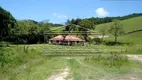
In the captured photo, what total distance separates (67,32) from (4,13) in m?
12.9

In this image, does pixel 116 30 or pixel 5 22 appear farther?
pixel 116 30

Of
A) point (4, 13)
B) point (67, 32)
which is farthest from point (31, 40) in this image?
point (67, 32)

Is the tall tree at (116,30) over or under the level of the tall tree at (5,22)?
under

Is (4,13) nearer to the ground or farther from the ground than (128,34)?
farther from the ground

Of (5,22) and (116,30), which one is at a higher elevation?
(5,22)

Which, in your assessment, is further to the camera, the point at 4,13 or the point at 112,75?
the point at 4,13

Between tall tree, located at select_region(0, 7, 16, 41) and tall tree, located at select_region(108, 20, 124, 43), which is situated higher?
tall tree, located at select_region(0, 7, 16, 41)

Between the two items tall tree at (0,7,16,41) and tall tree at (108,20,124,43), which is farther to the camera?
tall tree at (108,20,124,43)

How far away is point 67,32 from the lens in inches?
1746

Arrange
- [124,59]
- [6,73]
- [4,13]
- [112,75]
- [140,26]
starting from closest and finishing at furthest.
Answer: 1. [6,73]
2. [112,75]
3. [124,59]
4. [4,13]
5. [140,26]

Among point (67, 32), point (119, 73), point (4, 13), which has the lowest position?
point (119, 73)

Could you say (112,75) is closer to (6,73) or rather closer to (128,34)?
(6,73)

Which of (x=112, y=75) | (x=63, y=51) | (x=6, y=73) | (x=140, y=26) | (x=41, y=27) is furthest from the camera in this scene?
(x=140, y=26)

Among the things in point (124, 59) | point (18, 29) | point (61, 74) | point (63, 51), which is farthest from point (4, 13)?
point (61, 74)
